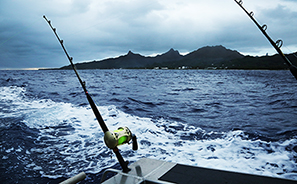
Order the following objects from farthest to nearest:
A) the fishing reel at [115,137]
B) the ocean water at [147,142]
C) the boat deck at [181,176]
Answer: the ocean water at [147,142], the boat deck at [181,176], the fishing reel at [115,137]

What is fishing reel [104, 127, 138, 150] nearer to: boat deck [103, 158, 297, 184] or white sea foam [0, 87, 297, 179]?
boat deck [103, 158, 297, 184]

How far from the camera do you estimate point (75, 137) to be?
17.1 ft

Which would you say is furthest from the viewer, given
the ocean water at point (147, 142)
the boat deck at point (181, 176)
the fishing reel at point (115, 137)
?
the ocean water at point (147, 142)

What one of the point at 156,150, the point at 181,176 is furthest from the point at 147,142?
the point at 181,176

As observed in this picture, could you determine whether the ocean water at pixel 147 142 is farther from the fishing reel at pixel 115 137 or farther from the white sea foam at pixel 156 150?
the fishing reel at pixel 115 137

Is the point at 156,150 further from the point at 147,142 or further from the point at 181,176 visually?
the point at 181,176

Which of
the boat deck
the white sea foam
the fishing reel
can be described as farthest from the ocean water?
the fishing reel

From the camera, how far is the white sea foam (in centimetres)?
350

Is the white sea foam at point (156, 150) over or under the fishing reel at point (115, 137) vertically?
under

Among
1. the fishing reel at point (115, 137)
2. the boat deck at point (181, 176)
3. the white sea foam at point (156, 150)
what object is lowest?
the white sea foam at point (156, 150)

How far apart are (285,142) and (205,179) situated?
3.38m

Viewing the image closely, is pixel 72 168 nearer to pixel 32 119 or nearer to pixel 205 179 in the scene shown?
pixel 205 179

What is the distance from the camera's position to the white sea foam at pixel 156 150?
11.5 feet

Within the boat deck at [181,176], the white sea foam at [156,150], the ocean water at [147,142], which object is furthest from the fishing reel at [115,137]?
the white sea foam at [156,150]
